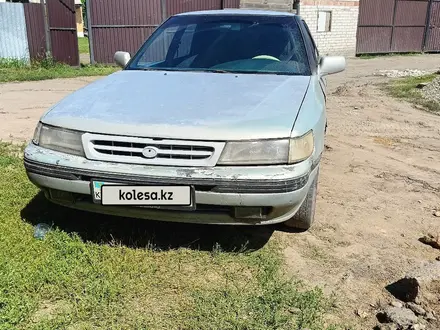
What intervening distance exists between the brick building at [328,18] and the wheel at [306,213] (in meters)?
12.8

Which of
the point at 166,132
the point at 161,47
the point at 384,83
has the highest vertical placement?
the point at 161,47

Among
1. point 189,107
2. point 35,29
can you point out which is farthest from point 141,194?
point 35,29

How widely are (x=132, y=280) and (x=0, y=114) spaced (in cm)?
533

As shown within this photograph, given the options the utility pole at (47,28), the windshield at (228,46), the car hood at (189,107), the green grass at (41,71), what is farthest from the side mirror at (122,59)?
the utility pole at (47,28)

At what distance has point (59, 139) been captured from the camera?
2.66 m

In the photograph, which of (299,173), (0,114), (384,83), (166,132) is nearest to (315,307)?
(299,173)

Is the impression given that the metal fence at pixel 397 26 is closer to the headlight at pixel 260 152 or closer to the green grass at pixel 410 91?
the green grass at pixel 410 91

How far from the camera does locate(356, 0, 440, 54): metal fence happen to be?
17.8 m

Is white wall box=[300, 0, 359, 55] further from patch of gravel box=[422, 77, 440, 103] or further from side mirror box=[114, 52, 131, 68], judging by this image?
side mirror box=[114, 52, 131, 68]

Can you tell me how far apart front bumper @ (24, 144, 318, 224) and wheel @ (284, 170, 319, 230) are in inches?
14.3

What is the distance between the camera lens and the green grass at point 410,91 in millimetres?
7832

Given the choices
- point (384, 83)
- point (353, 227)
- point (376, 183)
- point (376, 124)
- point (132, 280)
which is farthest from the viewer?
point (384, 83)

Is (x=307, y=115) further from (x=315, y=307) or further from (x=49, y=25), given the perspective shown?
(x=49, y=25)

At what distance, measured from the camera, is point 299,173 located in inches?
98.0
